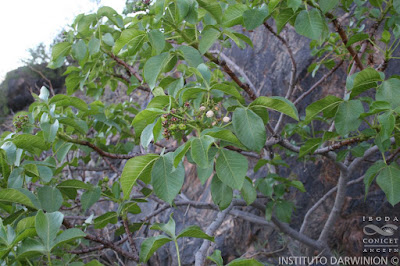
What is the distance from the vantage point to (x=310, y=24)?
1219 mm

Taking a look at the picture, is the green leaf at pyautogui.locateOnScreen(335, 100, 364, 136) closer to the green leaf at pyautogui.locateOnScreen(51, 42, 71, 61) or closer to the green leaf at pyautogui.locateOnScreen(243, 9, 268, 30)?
the green leaf at pyautogui.locateOnScreen(243, 9, 268, 30)

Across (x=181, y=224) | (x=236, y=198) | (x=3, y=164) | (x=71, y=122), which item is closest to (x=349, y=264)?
(x=236, y=198)

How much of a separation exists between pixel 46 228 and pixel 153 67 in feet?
1.82

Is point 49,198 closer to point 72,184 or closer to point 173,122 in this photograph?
point 72,184

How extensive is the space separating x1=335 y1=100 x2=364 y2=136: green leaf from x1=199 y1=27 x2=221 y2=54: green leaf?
483 millimetres

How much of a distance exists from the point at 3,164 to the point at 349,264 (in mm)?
2171

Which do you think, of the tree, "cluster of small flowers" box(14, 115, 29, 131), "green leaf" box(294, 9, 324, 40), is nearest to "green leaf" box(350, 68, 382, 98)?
the tree

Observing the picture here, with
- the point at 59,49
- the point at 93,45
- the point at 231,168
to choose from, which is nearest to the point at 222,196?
the point at 231,168

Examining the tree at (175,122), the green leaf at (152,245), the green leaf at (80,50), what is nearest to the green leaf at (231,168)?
the tree at (175,122)

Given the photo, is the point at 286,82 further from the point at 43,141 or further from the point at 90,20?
the point at 43,141

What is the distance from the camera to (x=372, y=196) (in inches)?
96.9

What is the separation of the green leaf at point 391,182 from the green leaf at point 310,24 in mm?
574

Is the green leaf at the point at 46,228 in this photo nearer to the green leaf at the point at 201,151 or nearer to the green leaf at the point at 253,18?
the green leaf at the point at 201,151

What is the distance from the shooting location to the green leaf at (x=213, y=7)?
1205 millimetres
